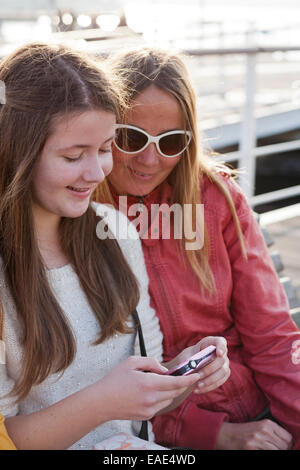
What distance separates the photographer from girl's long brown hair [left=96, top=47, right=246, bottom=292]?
1.79 m

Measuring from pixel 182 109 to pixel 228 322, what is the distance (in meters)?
0.73

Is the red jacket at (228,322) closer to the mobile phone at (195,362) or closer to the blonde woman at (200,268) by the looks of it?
the blonde woman at (200,268)

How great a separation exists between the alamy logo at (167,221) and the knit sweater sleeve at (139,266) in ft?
0.05

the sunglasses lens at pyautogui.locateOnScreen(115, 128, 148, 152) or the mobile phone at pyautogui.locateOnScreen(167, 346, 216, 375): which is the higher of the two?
the sunglasses lens at pyautogui.locateOnScreen(115, 128, 148, 152)

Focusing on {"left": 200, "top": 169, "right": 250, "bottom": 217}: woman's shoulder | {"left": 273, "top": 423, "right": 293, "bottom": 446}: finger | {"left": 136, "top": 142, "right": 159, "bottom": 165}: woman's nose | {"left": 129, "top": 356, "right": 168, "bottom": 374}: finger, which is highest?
{"left": 136, "top": 142, "right": 159, "bottom": 165}: woman's nose

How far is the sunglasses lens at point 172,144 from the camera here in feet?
5.96

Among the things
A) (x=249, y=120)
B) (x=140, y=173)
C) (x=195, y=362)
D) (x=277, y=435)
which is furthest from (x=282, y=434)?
(x=249, y=120)

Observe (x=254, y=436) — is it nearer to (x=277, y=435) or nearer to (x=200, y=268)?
(x=277, y=435)

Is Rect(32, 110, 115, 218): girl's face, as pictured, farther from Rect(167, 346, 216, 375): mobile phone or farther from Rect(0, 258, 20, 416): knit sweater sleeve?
Rect(167, 346, 216, 375): mobile phone

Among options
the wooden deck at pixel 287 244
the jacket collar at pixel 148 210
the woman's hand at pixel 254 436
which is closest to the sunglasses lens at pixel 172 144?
the jacket collar at pixel 148 210

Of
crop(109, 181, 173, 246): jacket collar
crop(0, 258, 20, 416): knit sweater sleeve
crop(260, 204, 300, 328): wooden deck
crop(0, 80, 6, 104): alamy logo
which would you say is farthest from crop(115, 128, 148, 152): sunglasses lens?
crop(260, 204, 300, 328): wooden deck

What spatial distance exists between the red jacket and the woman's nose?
0.16 metres

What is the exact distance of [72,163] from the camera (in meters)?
1.47

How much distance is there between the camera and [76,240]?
1.68 metres
